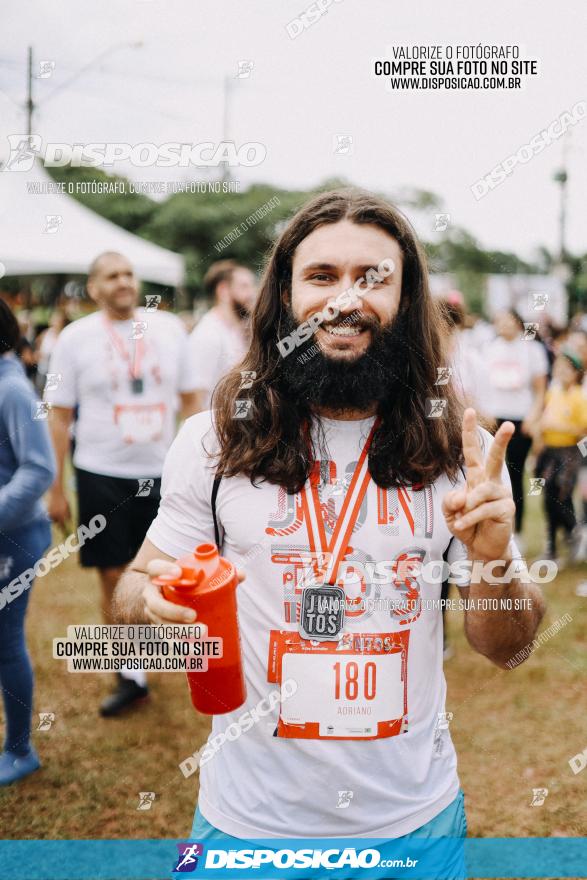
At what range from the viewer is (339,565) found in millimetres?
1602

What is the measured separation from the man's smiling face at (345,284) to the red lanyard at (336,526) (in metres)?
0.29

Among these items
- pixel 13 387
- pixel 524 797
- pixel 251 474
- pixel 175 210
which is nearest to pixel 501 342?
pixel 524 797

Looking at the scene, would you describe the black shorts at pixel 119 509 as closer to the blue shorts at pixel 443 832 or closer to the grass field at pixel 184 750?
the grass field at pixel 184 750

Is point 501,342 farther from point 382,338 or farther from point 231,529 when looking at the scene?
point 231,529

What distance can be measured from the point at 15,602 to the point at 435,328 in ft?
6.27

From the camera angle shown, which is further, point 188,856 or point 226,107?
point 226,107

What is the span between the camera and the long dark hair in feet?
5.30

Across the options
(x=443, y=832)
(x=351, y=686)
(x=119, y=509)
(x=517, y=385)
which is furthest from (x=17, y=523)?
(x=517, y=385)

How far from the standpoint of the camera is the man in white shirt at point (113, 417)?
356cm

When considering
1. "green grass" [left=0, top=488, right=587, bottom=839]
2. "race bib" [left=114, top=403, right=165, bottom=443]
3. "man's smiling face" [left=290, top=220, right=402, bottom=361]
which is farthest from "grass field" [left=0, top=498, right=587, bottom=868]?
"man's smiling face" [left=290, top=220, right=402, bottom=361]

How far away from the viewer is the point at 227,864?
5.24 feet

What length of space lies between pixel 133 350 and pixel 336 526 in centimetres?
230

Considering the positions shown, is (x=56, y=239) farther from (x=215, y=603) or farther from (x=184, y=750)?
(x=215, y=603)

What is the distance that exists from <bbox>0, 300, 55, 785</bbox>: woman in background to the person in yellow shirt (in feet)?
12.8
